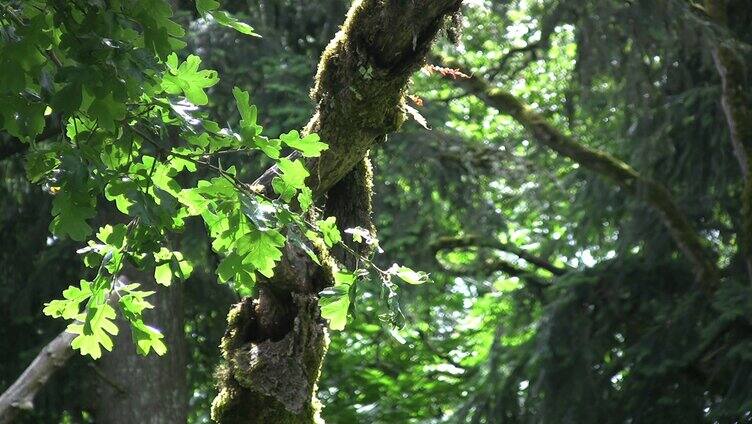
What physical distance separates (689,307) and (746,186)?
764 millimetres

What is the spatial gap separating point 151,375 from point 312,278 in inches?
179

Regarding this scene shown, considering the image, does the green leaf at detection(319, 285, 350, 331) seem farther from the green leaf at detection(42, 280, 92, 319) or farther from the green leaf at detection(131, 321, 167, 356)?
the green leaf at detection(42, 280, 92, 319)

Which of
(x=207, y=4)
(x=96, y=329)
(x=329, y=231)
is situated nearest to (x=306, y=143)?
(x=329, y=231)

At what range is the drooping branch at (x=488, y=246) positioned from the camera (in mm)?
9883

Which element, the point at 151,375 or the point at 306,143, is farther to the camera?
the point at 151,375

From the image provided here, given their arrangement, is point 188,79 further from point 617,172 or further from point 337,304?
point 617,172

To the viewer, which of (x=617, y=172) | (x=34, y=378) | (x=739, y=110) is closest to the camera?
(x=34, y=378)

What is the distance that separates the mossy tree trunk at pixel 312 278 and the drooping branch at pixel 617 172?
14.1 ft

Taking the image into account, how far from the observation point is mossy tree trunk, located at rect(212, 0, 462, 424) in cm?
320

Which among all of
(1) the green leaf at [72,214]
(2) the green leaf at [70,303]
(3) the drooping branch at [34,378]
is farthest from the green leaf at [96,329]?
(3) the drooping branch at [34,378]

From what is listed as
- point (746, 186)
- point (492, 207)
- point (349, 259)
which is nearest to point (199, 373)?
point (492, 207)

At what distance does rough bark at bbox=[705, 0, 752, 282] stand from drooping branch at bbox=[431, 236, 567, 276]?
8.21ft

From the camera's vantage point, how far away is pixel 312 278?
3418 millimetres

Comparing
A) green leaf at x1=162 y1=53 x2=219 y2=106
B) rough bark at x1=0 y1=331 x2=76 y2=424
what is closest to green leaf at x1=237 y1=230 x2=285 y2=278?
green leaf at x1=162 y1=53 x2=219 y2=106
